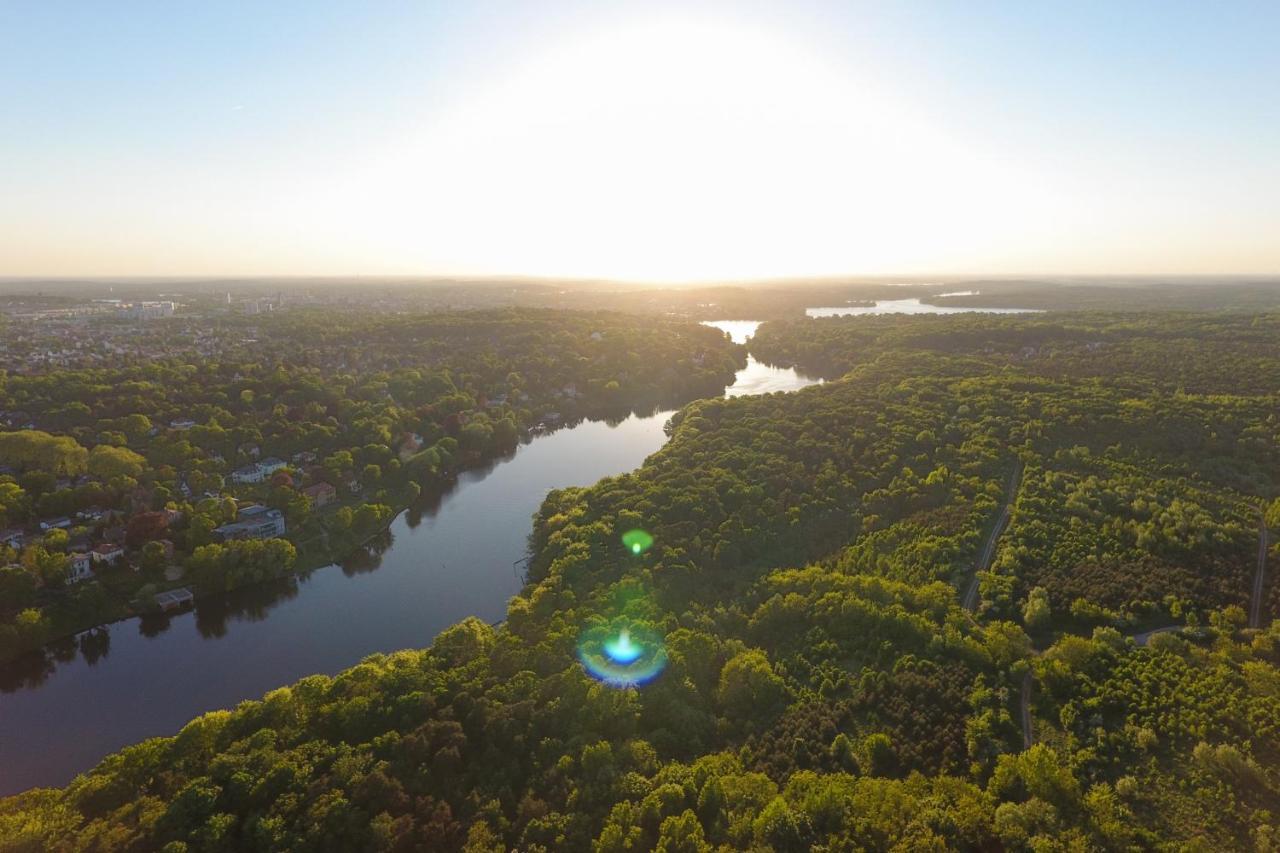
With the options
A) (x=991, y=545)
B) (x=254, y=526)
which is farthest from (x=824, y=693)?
(x=254, y=526)

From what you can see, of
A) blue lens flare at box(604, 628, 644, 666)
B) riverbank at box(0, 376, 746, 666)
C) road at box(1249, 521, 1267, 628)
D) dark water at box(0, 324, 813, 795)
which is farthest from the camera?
riverbank at box(0, 376, 746, 666)

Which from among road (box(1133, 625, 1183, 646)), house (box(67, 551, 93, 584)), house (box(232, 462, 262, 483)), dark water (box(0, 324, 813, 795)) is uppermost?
road (box(1133, 625, 1183, 646))

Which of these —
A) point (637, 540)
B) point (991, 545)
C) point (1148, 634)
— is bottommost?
point (637, 540)

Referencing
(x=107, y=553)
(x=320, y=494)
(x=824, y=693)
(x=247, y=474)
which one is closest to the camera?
(x=824, y=693)

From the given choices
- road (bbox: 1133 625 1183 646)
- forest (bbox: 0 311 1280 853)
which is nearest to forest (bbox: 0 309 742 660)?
forest (bbox: 0 311 1280 853)

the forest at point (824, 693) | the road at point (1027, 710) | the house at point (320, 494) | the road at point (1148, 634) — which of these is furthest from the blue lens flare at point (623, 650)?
the house at point (320, 494)

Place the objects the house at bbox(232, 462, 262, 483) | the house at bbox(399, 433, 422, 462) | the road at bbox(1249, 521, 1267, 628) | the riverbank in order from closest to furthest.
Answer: the road at bbox(1249, 521, 1267, 628)
the riverbank
the house at bbox(232, 462, 262, 483)
the house at bbox(399, 433, 422, 462)

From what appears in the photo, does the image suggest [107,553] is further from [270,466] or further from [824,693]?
[824,693]

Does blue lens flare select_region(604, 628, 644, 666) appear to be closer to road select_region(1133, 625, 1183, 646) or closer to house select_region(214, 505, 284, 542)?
road select_region(1133, 625, 1183, 646)
